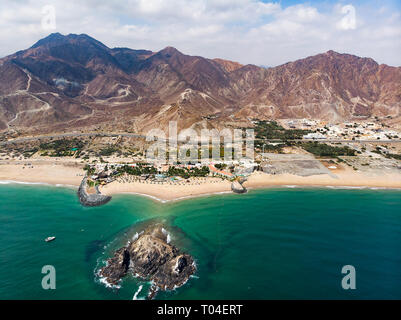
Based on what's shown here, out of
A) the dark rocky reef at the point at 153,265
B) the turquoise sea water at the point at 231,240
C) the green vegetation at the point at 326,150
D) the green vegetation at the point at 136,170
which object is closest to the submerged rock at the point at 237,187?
the turquoise sea water at the point at 231,240

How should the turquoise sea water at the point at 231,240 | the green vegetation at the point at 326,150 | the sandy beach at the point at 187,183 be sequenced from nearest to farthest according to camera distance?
1. the turquoise sea water at the point at 231,240
2. the sandy beach at the point at 187,183
3. the green vegetation at the point at 326,150

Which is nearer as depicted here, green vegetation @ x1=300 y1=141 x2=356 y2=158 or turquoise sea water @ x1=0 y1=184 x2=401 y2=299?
turquoise sea water @ x1=0 y1=184 x2=401 y2=299

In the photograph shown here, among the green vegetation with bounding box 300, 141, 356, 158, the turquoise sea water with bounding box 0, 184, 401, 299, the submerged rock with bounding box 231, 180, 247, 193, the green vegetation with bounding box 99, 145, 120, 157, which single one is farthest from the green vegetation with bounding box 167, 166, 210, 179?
the green vegetation with bounding box 300, 141, 356, 158

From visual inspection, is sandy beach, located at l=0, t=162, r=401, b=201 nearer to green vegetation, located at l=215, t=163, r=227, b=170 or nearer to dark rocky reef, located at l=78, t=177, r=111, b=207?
dark rocky reef, located at l=78, t=177, r=111, b=207

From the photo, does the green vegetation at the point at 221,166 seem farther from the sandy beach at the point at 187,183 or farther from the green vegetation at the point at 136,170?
the green vegetation at the point at 136,170
